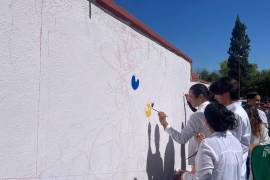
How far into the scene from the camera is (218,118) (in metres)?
2.62

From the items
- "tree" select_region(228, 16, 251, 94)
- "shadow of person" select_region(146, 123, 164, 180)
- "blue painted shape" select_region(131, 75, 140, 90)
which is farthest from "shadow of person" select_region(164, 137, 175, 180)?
"tree" select_region(228, 16, 251, 94)

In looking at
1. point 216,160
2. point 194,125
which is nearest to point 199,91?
point 194,125

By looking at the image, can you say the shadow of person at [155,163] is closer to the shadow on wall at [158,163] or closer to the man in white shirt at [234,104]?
the shadow on wall at [158,163]

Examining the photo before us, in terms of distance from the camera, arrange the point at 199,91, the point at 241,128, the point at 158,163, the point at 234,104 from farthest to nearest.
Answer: the point at 158,163, the point at 199,91, the point at 234,104, the point at 241,128

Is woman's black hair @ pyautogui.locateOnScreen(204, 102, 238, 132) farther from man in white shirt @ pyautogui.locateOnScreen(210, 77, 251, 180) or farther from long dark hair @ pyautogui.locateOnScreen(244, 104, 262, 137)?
long dark hair @ pyautogui.locateOnScreen(244, 104, 262, 137)

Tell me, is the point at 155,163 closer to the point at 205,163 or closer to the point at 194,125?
the point at 194,125

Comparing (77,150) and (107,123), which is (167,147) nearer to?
(107,123)

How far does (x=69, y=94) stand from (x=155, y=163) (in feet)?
7.19

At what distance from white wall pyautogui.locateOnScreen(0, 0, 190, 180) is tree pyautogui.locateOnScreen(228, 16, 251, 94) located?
55.7 meters

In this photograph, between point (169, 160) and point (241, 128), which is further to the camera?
point (169, 160)

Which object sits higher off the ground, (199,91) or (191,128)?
(199,91)

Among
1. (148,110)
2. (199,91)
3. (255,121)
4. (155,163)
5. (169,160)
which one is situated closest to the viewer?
(199,91)

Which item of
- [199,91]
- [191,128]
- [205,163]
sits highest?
[199,91]

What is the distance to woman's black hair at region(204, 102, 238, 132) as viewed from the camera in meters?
2.61
